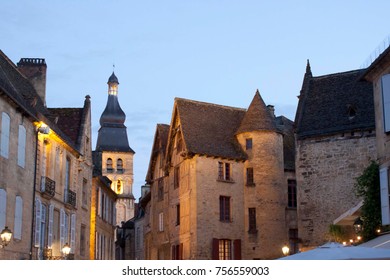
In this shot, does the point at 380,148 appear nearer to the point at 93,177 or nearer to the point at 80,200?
the point at 80,200

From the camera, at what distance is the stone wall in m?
30.2

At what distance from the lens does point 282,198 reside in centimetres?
3603

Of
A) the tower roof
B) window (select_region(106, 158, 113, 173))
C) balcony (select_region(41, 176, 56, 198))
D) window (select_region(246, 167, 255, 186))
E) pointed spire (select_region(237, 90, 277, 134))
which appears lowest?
balcony (select_region(41, 176, 56, 198))

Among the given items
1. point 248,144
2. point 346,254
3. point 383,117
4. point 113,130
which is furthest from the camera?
point 113,130

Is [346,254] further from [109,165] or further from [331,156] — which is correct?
[109,165]

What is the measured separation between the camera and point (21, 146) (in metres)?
21.7

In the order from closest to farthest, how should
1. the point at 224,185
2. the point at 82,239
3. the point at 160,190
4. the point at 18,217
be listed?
the point at 18,217
the point at 82,239
the point at 224,185
the point at 160,190

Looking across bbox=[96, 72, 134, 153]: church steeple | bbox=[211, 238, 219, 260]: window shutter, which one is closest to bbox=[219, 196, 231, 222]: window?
bbox=[211, 238, 219, 260]: window shutter

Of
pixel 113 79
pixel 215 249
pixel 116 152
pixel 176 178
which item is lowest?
pixel 215 249

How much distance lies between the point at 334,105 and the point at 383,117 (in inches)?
549

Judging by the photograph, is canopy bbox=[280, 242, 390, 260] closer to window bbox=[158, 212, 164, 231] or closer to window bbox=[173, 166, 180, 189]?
window bbox=[173, 166, 180, 189]

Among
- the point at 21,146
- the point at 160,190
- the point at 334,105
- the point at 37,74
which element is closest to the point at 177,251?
the point at 160,190

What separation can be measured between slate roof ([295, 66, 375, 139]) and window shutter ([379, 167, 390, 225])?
467 inches
